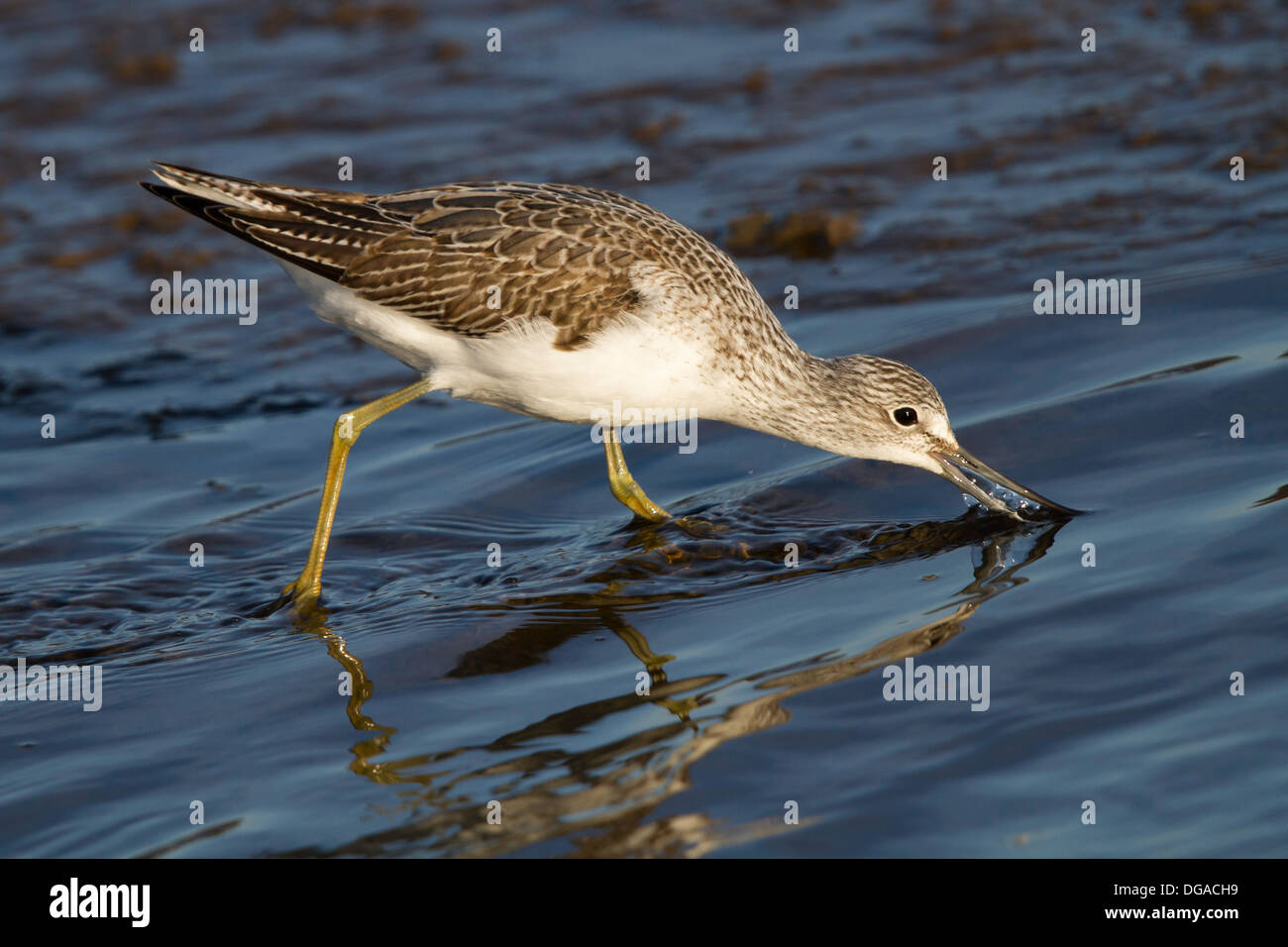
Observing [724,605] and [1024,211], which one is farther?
[1024,211]

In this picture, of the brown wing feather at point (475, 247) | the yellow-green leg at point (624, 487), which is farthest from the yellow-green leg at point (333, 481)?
the yellow-green leg at point (624, 487)

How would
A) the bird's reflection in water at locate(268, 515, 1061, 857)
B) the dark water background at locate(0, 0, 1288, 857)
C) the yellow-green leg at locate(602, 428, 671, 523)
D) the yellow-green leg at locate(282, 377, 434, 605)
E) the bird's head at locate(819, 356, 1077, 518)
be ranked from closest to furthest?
the bird's reflection in water at locate(268, 515, 1061, 857) → the dark water background at locate(0, 0, 1288, 857) → the yellow-green leg at locate(282, 377, 434, 605) → the bird's head at locate(819, 356, 1077, 518) → the yellow-green leg at locate(602, 428, 671, 523)

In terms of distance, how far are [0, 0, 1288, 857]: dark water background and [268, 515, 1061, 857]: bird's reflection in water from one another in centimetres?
2

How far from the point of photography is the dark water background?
5.95 metres

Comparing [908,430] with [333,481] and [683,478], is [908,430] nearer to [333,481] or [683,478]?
[683,478]

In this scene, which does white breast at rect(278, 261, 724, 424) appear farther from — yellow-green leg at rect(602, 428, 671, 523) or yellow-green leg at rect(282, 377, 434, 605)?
yellow-green leg at rect(602, 428, 671, 523)

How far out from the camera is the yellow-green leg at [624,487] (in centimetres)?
873

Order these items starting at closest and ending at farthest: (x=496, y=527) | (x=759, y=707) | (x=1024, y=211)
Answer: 1. (x=759, y=707)
2. (x=496, y=527)
3. (x=1024, y=211)

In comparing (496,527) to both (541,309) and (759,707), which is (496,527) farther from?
(759,707)

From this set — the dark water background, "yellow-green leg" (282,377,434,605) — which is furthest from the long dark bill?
"yellow-green leg" (282,377,434,605)

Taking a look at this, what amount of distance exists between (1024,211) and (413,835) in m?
8.56

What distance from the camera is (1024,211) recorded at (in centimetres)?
1257
